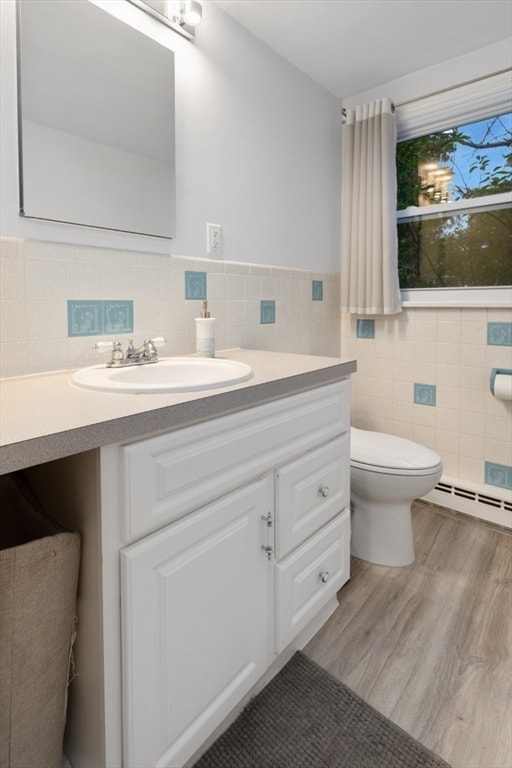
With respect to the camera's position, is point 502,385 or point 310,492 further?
point 502,385

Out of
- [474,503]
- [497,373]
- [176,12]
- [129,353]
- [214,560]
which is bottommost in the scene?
[474,503]

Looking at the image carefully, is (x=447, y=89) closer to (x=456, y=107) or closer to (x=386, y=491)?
(x=456, y=107)

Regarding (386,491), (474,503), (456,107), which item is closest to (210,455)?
(386,491)

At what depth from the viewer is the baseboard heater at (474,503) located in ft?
6.94

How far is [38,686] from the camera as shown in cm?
79

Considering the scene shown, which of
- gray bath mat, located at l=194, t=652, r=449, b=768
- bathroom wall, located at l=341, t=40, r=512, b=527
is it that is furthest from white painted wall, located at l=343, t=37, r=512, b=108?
gray bath mat, located at l=194, t=652, r=449, b=768

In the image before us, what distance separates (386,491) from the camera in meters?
1.70

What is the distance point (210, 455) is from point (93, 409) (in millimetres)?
263

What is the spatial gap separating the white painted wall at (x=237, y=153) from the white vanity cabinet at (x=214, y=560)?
0.76 meters

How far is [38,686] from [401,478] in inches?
50.7

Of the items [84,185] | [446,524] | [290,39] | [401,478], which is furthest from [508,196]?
[84,185]

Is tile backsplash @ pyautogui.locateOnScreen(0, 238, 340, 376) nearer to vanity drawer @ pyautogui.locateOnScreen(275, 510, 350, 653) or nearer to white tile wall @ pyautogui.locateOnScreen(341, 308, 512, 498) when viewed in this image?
white tile wall @ pyautogui.locateOnScreen(341, 308, 512, 498)

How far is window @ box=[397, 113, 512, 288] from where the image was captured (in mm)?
2092

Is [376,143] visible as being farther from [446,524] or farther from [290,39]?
[446,524]
